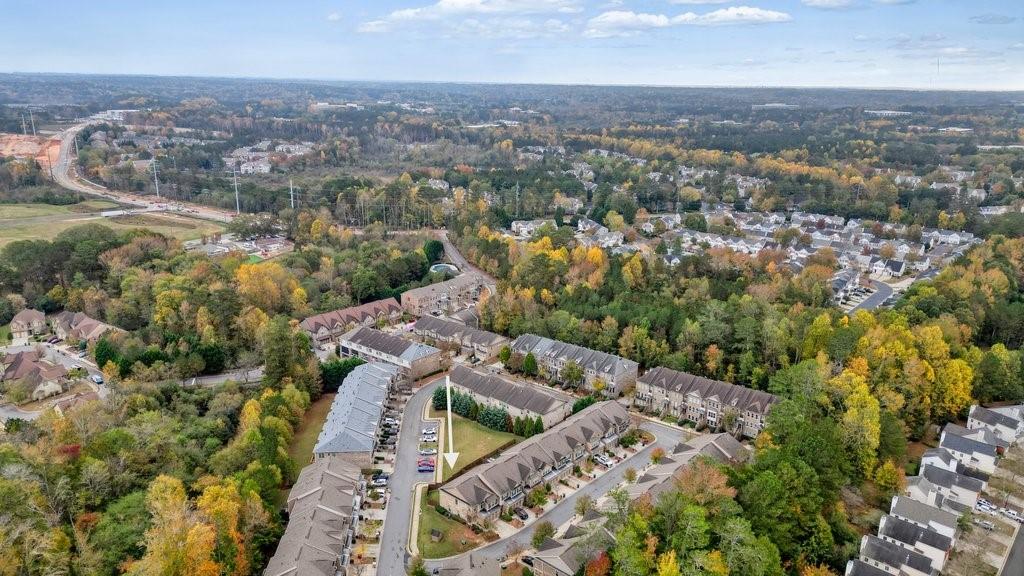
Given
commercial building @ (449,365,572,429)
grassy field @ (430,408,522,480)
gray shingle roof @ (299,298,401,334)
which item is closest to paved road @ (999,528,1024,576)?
commercial building @ (449,365,572,429)

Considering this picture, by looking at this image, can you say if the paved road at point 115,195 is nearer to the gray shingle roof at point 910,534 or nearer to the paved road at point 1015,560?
the gray shingle roof at point 910,534

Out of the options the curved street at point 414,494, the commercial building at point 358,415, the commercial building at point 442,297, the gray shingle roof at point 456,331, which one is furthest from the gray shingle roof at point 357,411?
the commercial building at point 442,297

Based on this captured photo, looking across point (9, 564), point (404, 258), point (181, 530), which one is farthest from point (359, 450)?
point (404, 258)

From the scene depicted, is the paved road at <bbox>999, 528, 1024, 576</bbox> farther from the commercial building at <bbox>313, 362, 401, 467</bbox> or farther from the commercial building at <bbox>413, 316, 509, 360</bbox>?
the commercial building at <bbox>413, 316, 509, 360</bbox>

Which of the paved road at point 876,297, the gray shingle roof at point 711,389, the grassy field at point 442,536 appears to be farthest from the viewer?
the paved road at point 876,297

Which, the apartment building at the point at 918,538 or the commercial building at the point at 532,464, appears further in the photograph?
the commercial building at the point at 532,464
